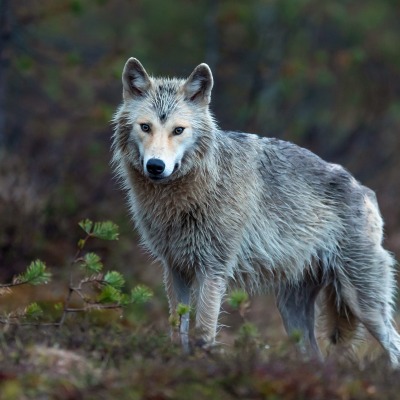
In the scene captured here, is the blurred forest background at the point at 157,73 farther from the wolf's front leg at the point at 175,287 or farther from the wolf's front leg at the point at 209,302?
the wolf's front leg at the point at 209,302

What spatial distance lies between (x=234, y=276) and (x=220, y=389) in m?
2.86

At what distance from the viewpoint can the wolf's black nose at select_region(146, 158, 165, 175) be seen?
742 cm

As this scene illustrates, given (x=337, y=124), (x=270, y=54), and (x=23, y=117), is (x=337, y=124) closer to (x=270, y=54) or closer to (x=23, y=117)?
(x=270, y=54)

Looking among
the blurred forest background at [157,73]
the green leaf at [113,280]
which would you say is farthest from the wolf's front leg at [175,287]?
the blurred forest background at [157,73]

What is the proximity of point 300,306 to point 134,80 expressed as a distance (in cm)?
279

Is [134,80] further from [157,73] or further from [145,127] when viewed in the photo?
[157,73]

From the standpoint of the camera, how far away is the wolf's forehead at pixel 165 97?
25.7 feet

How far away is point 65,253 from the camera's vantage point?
1286cm

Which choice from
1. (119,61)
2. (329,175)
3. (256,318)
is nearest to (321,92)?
(119,61)

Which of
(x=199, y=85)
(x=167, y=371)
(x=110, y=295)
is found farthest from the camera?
(x=199, y=85)

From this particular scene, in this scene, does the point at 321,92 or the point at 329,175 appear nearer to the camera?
→ the point at 329,175

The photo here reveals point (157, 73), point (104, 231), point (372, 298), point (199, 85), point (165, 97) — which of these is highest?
point (199, 85)

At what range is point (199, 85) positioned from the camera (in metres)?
8.13

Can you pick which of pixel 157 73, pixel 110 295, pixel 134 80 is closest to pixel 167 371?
pixel 110 295
